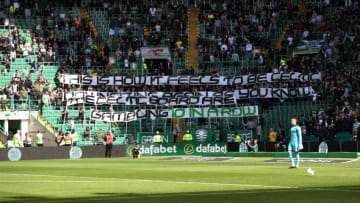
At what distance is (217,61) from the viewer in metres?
54.3

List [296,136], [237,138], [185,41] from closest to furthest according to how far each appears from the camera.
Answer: [296,136], [237,138], [185,41]

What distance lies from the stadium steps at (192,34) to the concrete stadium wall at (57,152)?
12.6 metres

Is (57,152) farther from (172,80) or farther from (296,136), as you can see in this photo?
(296,136)

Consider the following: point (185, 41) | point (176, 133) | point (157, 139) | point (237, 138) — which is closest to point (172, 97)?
point (176, 133)

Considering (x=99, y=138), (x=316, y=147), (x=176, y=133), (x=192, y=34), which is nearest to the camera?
(x=316, y=147)

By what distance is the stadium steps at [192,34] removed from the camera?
187 feet

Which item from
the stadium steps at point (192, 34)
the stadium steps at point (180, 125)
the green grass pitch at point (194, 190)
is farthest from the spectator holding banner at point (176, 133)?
the green grass pitch at point (194, 190)

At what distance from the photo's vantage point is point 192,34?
192 ft

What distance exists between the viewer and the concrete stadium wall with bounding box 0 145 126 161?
42.7 meters


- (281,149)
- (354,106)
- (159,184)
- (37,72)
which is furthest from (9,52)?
(159,184)

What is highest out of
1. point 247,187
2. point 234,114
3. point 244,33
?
point 244,33

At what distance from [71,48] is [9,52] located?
541 centimetres

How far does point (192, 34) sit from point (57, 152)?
19.8 metres

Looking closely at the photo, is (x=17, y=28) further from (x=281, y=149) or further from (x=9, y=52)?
(x=281, y=149)
